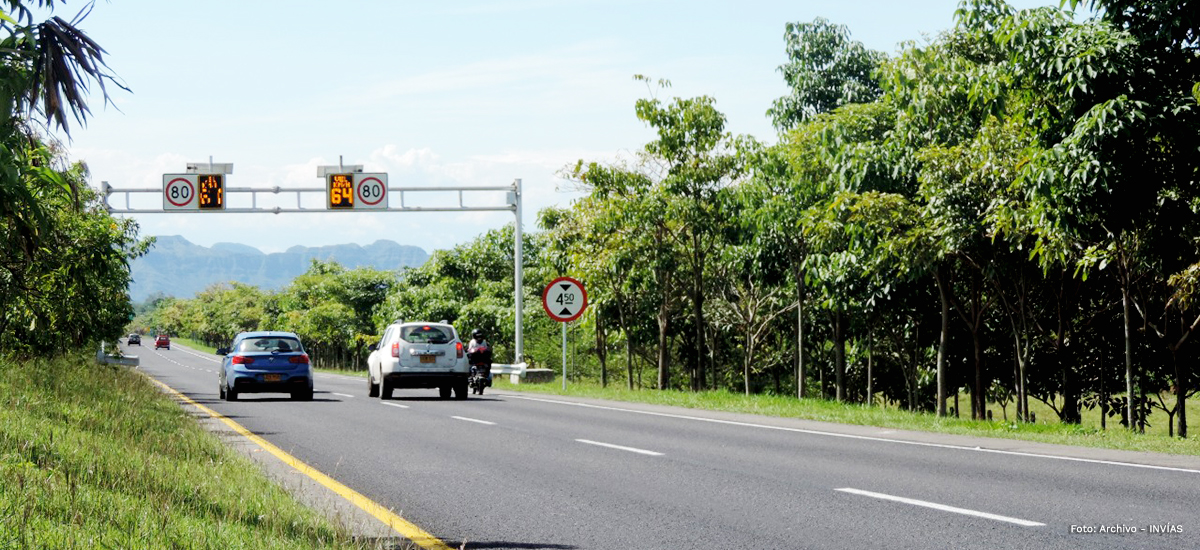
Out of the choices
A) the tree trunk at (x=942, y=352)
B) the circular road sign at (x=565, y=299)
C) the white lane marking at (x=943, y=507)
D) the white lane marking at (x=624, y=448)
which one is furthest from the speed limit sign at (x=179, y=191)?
the white lane marking at (x=943, y=507)

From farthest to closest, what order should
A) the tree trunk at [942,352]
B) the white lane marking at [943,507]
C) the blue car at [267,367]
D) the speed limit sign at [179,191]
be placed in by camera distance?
1. the speed limit sign at [179,191]
2. the blue car at [267,367]
3. the tree trunk at [942,352]
4. the white lane marking at [943,507]

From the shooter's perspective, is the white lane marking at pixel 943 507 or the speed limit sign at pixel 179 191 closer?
the white lane marking at pixel 943 507

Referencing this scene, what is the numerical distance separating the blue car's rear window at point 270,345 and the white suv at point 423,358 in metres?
1.91

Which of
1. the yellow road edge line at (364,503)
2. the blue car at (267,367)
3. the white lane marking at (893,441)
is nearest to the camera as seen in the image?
the yellow road edge line at (364,503)

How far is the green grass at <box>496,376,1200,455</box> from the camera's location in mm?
15129

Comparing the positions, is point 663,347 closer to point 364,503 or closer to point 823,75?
point 823,75

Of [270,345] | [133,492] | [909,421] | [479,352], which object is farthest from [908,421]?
[270,345]

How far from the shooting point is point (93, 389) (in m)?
20.4

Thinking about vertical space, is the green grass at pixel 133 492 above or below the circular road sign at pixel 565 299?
below

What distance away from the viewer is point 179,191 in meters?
34.2

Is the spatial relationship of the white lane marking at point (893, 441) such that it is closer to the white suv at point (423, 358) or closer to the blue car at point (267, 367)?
the white suv at point (423, 358)

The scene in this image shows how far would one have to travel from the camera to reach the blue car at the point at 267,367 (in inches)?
1021

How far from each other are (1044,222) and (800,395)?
593 inches

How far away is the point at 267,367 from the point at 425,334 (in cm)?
325
